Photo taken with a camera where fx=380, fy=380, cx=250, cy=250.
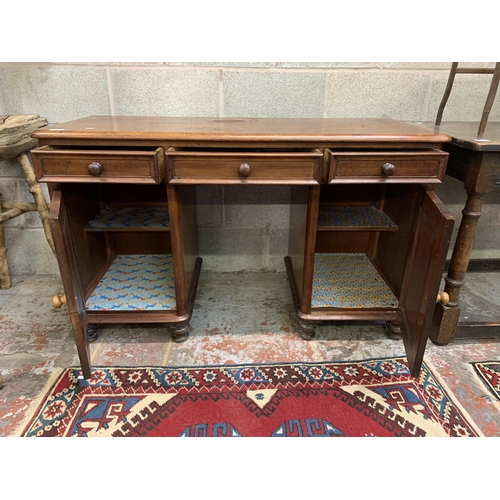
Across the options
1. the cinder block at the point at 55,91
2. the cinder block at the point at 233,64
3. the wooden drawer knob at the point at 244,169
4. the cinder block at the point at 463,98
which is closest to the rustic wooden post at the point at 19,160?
the cinder block at the point at 55,91

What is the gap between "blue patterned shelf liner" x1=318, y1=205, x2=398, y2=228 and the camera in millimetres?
1679

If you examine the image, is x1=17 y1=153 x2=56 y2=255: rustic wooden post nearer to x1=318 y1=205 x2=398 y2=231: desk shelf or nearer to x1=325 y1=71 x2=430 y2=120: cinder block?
x1=318 y1=205 x2=398 y2=231: desk shelf

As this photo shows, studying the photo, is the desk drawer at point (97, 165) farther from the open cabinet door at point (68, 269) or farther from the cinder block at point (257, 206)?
the cinder block at point (257, 206)

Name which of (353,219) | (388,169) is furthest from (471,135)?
(353,219)

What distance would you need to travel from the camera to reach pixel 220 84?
188 centimetres

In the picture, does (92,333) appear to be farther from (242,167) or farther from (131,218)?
(242,167)

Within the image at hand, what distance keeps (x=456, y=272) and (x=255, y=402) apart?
96cm

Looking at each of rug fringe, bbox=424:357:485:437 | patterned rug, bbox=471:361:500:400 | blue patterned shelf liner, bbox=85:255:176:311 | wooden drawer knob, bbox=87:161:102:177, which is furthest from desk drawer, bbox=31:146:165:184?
patterned rug, bbox=471:361:500:400

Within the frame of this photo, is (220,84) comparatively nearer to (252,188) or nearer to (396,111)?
(252,188)

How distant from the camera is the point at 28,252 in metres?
2.19

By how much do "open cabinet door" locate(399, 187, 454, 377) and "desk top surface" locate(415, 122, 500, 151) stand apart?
21 cm

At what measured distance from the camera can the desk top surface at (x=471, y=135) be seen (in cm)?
129

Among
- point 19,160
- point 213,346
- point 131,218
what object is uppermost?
point 19,160

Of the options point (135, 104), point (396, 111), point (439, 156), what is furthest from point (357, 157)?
point (135, 104)
